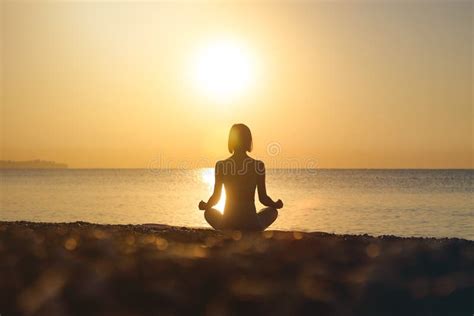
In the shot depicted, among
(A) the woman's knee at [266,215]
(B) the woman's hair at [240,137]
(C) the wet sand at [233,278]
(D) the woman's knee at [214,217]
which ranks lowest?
(C) the wet sand at [233,278]

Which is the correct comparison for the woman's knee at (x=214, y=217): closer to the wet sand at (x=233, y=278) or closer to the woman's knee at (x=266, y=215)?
the woman's knee at (x=266, y=215)

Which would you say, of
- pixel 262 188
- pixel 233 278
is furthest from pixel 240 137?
pixel 233 278

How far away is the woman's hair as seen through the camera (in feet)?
27.3

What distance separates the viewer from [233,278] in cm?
520

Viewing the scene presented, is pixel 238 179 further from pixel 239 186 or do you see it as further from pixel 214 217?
pixel 214 217

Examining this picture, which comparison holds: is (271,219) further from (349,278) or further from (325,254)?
(349,278)

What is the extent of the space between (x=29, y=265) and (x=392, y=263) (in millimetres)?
3386

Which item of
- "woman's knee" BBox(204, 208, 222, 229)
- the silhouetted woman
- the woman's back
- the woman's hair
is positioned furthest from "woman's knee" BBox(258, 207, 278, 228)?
the woman's hair

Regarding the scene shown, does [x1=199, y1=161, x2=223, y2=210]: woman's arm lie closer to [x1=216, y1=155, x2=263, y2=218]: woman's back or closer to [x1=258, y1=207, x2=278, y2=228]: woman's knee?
[x1=216, y1=155, x2=263, y2=218]: woman's back

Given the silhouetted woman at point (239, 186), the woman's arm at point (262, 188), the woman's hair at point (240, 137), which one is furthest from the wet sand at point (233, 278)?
the woman's hair at point (240, 137)

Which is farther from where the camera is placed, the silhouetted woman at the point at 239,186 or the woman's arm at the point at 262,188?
the woman's arm at the point at 262,188

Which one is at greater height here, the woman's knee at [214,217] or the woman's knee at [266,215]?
the woman's knee at [266,215]

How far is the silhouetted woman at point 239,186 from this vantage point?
8.32 meters

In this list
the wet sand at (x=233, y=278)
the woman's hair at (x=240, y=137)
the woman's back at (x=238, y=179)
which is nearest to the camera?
the wet sand at (x=233, y=278)
